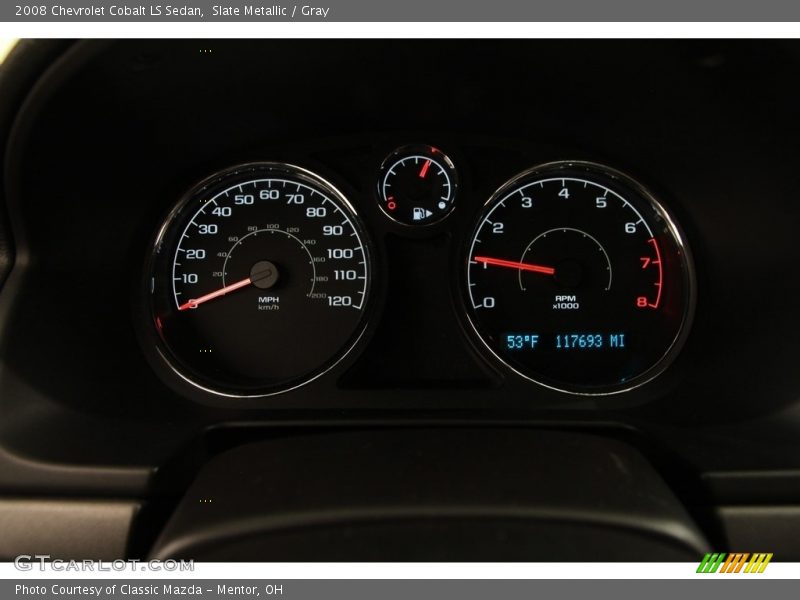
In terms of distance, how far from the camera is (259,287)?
240 centimetres

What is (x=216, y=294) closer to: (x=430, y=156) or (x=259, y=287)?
(x=259, y=287)

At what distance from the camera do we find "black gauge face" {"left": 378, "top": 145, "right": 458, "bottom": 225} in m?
2.42

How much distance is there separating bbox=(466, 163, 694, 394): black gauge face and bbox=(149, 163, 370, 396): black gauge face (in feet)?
1.40

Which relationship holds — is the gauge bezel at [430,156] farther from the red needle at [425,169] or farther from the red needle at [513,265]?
the red needle at [513,265]

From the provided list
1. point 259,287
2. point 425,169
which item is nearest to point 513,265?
point 425,169

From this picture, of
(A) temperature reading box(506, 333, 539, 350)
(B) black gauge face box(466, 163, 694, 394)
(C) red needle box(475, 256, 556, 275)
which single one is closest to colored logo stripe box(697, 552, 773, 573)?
(B) black gauge face box(466, 163, 694, 394)

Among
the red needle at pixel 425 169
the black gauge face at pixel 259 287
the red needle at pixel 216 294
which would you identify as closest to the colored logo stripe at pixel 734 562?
the black gauge face at pixel 259 287

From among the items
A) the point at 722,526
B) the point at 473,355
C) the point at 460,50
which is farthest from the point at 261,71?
the point at 722,526

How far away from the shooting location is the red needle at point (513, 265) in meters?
2.42

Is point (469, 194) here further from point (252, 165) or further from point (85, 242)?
point (85, 242)

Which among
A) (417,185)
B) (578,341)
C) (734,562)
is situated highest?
(417,185)

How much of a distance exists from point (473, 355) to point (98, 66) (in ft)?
4.41

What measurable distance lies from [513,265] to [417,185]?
1.32ft

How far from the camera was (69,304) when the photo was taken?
2191 millimetres
